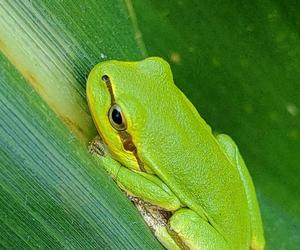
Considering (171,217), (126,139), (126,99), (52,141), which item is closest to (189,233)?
(171,217)

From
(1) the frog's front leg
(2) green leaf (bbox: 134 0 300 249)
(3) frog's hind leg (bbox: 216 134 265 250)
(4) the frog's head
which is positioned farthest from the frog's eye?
(3) frog's hind leg (bbox: 216 134 265 250)

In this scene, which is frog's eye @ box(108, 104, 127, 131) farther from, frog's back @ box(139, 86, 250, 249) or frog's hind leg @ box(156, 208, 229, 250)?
frog's hind leg @ box(156, 208, 229, 250)

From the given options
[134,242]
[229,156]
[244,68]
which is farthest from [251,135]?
[134,242]

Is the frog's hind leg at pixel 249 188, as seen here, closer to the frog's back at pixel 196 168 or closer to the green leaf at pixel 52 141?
the frog's back at pixel 196 168

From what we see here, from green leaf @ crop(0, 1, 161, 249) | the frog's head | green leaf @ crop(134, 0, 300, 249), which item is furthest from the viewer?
green leaf @ crop(134, 0, 300, 249)

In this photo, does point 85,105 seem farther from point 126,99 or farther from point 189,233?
point 189,233

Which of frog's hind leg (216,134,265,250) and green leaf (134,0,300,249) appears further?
frog's hind leg (216,134,265,250)
